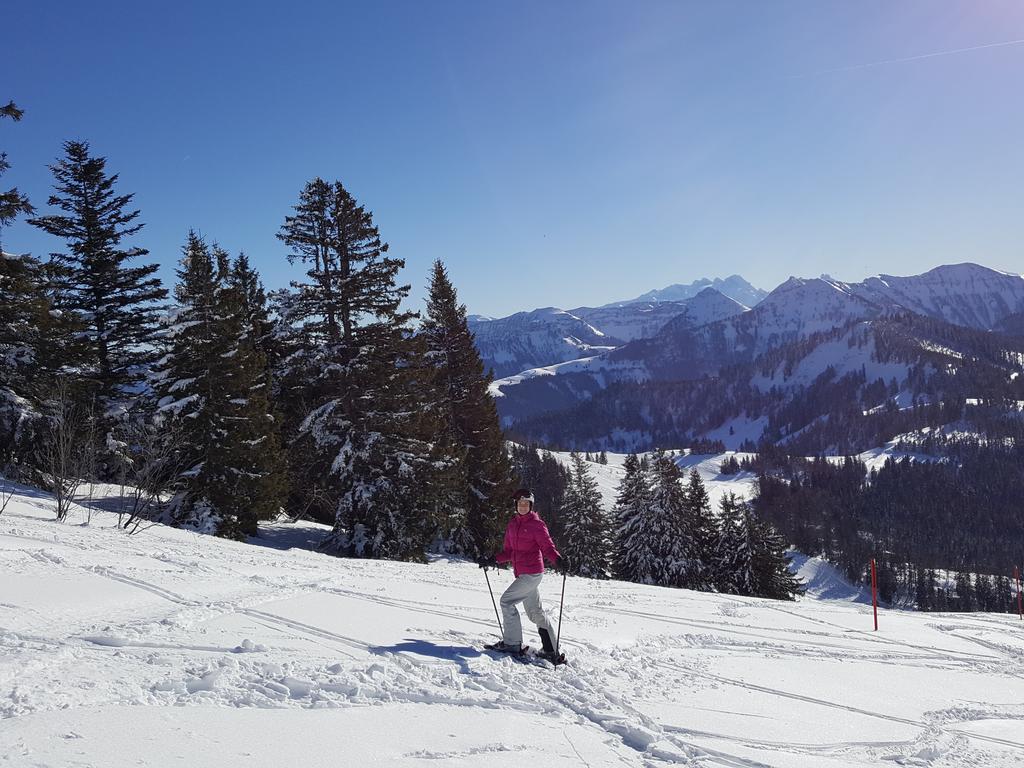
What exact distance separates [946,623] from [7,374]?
27.0m

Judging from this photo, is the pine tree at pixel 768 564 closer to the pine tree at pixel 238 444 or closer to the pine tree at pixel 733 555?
the pine tree at pixel 733 555

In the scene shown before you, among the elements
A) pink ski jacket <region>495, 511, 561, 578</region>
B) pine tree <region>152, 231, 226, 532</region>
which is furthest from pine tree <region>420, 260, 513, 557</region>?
pink ski jacket <region>495, 511, 561, 578</region>

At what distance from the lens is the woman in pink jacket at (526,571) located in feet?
25.2

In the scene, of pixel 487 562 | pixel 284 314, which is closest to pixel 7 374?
pixel 284 314

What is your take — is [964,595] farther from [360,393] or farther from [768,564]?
[360,393]

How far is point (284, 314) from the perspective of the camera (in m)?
22.9

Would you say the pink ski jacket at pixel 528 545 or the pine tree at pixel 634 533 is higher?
the pink ski jacket at pixel 528 545

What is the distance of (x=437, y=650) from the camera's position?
7.51 meters

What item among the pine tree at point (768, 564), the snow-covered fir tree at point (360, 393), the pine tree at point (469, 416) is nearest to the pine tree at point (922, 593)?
the pine tree at point (768, 564)

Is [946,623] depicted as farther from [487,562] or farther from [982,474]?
[982,474]

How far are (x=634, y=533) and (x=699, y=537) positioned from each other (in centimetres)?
600

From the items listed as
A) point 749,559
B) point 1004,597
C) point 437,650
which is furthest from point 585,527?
point 1004,597

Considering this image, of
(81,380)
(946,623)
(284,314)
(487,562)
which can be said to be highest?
(284,314)

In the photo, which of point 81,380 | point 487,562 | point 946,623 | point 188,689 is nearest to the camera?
point 188,689
